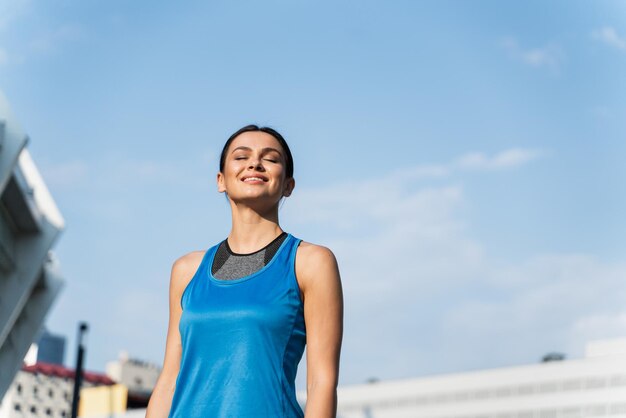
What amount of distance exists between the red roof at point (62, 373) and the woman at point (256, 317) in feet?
329

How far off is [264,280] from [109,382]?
10635 cm

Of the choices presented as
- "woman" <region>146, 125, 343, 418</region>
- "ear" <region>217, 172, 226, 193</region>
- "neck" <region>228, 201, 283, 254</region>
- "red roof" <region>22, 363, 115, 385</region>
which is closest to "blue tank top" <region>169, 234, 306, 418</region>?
"woman" <region>146, 125, 343, 418</region>

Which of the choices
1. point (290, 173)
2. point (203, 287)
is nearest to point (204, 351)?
point (203, 287)

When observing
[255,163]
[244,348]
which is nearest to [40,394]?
[255,163]

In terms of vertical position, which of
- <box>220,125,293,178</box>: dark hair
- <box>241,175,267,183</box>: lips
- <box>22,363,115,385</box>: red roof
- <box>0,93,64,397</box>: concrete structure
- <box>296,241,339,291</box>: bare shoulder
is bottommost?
<box>296,241,339,291</box>: bare shoulder

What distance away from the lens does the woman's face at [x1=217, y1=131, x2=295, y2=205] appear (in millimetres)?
3127

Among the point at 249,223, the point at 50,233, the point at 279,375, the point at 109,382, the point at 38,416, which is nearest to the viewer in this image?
the point at 279,375

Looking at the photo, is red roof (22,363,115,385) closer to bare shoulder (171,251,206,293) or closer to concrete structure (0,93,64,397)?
concrete structure (0,93,64,397)

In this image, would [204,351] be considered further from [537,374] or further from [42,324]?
[537,374]

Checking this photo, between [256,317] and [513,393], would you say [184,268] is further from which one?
[513,393]

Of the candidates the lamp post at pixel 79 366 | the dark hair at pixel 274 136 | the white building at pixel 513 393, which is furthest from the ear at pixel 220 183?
the white building at pixel 513 393

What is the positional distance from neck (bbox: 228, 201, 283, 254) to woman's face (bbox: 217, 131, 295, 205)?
0.04 meters

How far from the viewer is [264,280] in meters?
2.97

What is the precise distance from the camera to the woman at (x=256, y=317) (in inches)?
113
